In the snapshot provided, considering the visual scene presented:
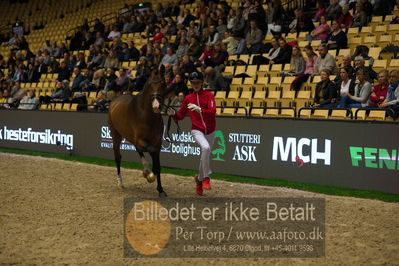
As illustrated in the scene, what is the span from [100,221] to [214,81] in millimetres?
8717

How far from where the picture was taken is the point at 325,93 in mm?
11859

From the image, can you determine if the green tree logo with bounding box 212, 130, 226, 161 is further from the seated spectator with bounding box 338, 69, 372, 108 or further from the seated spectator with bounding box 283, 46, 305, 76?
the seated spectator with bounding box 283, 46, 305, 76

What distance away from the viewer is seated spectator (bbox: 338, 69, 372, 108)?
10961mm

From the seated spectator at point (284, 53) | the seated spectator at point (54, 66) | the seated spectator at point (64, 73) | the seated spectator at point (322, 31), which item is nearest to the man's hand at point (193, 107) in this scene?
the seated spectator at point (284, 53)

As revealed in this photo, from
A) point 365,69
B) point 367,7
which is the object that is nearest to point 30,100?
point 367,7

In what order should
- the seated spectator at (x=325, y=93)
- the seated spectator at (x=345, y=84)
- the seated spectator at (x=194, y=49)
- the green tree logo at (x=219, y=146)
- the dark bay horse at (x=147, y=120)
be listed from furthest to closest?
the seated spectator at (x=194, y=49), the green tree logo at (x=219, y=146), the seated spectator at (x=325, y=93), the seated spectator at (x=345, y=84), the dark bay horse at (x=147, y=120)

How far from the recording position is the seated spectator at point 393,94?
33.9 feet

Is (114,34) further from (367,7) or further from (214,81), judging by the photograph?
(367,7)

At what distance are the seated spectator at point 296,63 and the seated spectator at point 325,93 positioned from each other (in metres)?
2.07

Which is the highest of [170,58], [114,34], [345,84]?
[114,34]

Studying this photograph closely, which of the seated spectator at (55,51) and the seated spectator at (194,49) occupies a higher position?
the seated spectator at (194,49)

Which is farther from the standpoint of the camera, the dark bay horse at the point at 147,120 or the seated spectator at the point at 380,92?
the seated spectator at the point at 380,92

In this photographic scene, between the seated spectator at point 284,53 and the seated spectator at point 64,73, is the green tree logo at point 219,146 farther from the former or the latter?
the seated spectator at point 64,73

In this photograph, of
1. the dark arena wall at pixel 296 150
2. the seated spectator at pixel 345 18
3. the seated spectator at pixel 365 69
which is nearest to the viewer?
the dark arena wall at pixel 296 150
